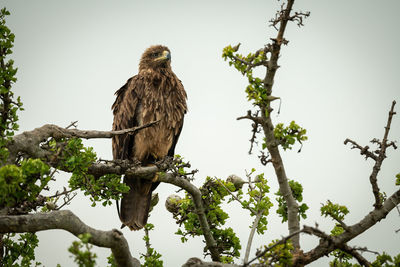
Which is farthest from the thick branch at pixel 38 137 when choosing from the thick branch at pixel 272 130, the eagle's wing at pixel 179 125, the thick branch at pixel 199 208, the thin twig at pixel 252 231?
the eagle's wing at pixel 179 125

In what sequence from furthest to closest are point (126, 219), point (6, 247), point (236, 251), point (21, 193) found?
1. point (126, 219)
2. point (236, 251)
3. point (6, 247)
4. point (21, 193)

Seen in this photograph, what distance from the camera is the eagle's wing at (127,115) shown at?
6219mm

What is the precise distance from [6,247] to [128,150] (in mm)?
2576

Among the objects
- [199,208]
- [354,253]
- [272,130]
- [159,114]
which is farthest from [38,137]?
[159,114]

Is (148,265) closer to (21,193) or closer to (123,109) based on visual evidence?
(21,193)

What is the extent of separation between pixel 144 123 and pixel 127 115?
342 mm

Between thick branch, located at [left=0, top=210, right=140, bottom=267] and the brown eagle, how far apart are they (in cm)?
305

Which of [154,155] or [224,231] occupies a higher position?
[154,155]

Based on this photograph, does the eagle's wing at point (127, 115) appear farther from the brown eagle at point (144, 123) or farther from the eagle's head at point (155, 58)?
the eagle's head at point (155, 58)

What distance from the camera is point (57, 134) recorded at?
11.0ft

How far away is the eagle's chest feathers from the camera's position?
6.20 meters

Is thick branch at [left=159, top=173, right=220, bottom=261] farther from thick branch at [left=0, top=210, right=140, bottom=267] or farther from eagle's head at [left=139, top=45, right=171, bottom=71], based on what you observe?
eagle's head at [left=139, top=45, right=171, bottom=71]

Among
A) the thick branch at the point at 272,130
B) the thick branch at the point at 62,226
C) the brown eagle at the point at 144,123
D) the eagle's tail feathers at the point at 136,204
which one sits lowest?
the thick branch at the point at 62,226

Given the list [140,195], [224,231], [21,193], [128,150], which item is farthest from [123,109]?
[21,193]
